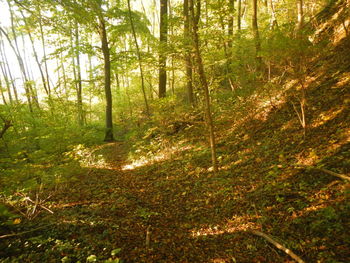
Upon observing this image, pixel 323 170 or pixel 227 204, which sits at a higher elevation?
A: pixel 323 170

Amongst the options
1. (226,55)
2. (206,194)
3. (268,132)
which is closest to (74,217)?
(206,194)

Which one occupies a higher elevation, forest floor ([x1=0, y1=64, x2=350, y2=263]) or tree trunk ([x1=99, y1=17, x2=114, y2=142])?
tree trunk ([x1=99, y1=17, x2=114, y2=142])

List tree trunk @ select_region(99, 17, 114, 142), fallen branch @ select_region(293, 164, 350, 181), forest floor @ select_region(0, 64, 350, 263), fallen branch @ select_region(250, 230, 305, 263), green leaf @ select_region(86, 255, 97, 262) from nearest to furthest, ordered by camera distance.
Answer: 1. fallen branch @ select_region(250, 230, 305, 263)
2. green leaf @ select_region(86, 255, 97, 262)
3. forest floor @ select_region(0, 64, 350, 263)
4. fallen branch @ select_region(293, 164, 350, 181)
5. tree trunk @ select_region(99, 17, 114, 142)

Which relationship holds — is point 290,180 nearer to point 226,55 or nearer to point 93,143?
point 226,55

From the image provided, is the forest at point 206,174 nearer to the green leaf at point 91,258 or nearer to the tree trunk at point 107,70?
the green leaf at point 91,258

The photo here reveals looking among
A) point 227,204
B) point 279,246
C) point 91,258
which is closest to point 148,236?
point 91,258

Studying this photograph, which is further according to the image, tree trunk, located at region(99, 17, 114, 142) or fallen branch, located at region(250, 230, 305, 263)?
tree trunk, located at region(99, 17, 114, 142)

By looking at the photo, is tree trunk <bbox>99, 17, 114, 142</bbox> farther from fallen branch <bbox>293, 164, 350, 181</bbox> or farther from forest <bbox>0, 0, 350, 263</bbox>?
fallen branch <bbox>293, 164, 350, 181</bbox>

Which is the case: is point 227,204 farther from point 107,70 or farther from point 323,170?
point 107,70

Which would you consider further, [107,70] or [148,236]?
[107,70]

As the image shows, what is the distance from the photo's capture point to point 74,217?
444cm

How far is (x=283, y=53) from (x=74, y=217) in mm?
6749

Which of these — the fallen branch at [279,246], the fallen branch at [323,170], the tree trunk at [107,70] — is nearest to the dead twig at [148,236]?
the fallen branch at [279,246]

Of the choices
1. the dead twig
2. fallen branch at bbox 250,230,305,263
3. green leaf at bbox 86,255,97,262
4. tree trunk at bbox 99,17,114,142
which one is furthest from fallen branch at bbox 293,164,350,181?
tree trunk at bbox 99,17,114,142
